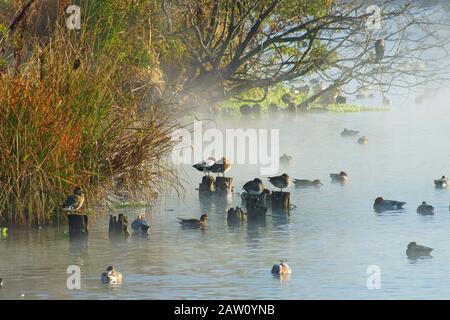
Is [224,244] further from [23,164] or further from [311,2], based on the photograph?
[311,2]

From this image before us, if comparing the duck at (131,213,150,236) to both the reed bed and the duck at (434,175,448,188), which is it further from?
the duck at (434,175,448,188)

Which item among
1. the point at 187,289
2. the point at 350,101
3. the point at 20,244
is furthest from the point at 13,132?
the point at 350,101

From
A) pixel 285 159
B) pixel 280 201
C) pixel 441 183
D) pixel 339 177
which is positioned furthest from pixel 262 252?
pixel 285 159

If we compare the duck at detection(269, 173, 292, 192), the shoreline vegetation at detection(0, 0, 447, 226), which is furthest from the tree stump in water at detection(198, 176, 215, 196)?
the shoreline vegetation at detection(0, 0, 447, 226)

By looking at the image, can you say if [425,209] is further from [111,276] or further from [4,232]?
[111,276]

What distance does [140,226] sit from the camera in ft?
57.9

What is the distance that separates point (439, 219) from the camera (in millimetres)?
19141

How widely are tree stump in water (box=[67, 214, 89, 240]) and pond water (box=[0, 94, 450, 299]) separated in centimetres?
14

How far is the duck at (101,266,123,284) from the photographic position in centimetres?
1396

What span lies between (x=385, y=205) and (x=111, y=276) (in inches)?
286

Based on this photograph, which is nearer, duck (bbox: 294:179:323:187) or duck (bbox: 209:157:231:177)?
duck (bbox: 209:157:231:177)

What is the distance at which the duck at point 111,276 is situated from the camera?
13961 millimetres

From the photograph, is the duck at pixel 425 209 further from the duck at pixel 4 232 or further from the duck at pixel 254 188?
the duck at pixel 4 232
